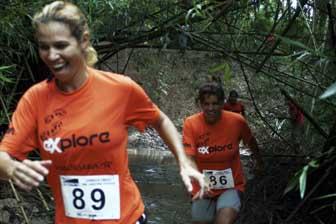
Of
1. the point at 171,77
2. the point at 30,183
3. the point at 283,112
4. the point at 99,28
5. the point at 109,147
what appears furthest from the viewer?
the point at 171,77

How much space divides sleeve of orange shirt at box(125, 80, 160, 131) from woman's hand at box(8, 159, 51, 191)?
56 centimetres

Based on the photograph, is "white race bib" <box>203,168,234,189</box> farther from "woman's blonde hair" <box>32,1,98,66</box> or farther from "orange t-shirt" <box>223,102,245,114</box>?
"orange t-shirt" <box>223,102,245,114</box>

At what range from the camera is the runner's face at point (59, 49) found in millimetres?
2539

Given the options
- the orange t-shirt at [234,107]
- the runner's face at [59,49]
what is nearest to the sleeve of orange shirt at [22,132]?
the runner's face at [59,49]

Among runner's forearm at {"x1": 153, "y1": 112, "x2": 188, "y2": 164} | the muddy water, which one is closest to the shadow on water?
the muddy water

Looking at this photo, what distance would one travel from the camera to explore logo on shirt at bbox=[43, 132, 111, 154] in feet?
8.48

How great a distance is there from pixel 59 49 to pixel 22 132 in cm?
37

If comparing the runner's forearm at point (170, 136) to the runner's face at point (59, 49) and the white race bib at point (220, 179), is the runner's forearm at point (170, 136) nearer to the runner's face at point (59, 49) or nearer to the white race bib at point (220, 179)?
the runner's face at point (59, 49)

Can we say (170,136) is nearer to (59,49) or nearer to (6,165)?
(59,49)

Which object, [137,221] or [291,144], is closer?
[137,221]

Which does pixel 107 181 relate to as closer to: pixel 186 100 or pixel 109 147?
pixel 109 147

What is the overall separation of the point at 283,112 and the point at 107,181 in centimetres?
507

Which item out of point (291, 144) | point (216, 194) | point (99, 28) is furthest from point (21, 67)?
point (291, 144)

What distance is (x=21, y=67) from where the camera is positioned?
6129 millimetres
